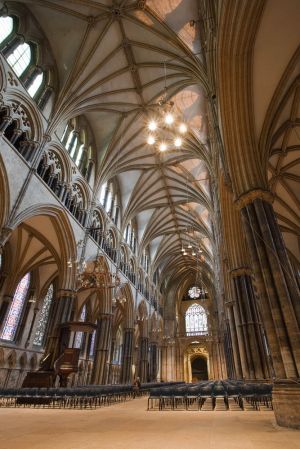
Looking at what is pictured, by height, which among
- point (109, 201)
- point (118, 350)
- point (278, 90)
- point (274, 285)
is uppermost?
point (109, 201)

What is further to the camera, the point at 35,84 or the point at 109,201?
the point at 109,201

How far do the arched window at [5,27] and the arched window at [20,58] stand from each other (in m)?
Answer: 0.61

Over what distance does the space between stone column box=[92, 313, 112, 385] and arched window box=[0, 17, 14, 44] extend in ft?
50.1

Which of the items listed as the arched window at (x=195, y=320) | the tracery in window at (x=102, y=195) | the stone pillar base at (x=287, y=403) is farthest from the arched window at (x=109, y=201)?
the arched window at (x=195, y=320)

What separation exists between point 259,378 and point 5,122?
1328 cm

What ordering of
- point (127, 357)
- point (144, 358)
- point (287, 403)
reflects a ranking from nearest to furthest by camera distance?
point (287, 403), point (127, 357), point (144, 358)

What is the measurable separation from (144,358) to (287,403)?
2291 centimetres

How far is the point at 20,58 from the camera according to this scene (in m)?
12.1

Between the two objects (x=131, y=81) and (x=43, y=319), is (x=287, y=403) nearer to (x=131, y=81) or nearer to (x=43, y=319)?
(x=131, y=81)

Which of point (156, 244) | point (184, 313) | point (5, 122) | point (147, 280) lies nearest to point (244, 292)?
point (5, 122)

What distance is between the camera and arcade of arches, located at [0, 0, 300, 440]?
23.9 feet

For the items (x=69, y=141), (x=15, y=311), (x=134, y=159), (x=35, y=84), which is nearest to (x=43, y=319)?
(x=15, y=311)

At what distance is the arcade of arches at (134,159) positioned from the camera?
23.9 feet

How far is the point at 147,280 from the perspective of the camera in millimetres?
28109
